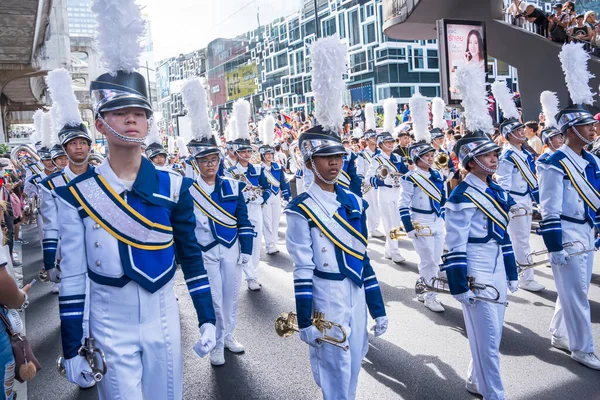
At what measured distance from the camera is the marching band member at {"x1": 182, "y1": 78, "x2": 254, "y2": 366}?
5.70 meters

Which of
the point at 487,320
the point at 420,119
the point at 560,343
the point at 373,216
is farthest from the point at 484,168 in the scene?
the point at 373,216

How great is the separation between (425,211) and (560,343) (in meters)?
2.61

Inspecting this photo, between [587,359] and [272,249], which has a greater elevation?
[272,249]

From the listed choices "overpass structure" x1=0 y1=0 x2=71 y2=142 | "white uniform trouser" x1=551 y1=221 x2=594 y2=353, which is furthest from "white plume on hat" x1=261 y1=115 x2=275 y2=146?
"white uniform trouser" x1=551 y1=221 x2=594 y2=353

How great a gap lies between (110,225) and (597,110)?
587 inches

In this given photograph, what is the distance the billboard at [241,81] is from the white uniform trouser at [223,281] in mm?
75498

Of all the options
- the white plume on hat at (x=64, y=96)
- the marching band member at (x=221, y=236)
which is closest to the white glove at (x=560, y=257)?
the marching band member at (x=221, y=236)

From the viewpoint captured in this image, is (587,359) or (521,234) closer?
(587,359)

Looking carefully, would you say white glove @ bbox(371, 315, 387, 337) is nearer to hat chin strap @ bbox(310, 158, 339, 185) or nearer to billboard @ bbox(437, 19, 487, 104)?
hat chin strap @ bbox(310, 158, 339, 185)

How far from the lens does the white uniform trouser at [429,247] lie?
7.32 meters

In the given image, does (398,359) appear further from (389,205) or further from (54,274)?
(389,205)

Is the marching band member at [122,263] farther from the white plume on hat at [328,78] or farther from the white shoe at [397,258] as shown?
the white shoe at [397,258]

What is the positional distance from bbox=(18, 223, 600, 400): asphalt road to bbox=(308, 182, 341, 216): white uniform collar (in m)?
1.93

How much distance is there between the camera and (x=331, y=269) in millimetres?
3668
